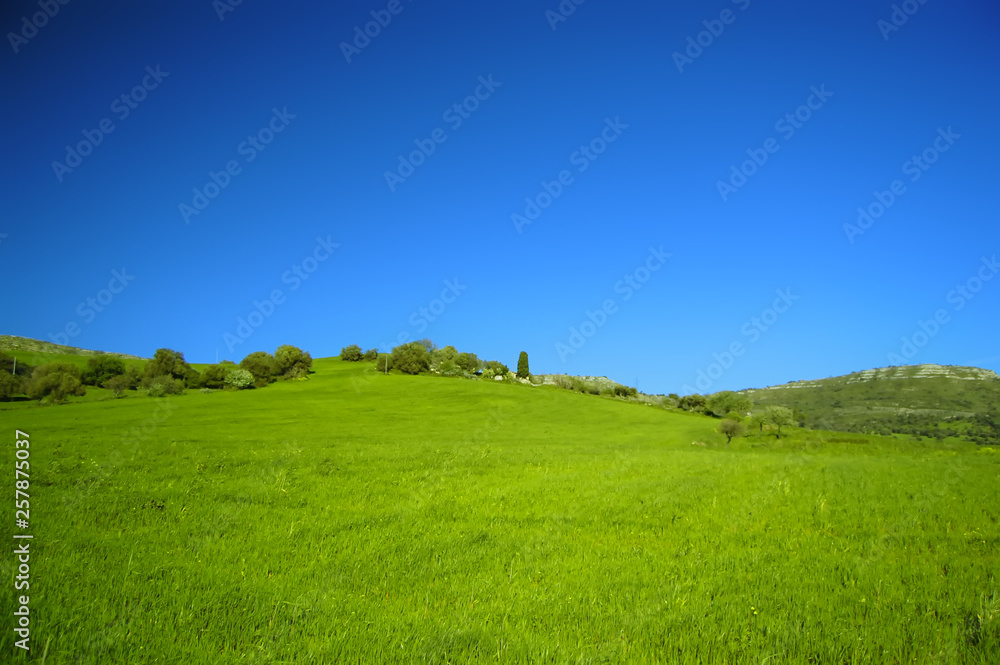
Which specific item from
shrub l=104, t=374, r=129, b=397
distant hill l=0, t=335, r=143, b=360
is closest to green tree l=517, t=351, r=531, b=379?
shrub l=104, t=374, r=129, b=397

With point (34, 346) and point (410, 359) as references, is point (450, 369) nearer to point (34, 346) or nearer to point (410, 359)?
point (410, 359)

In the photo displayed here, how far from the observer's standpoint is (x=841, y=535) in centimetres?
1051

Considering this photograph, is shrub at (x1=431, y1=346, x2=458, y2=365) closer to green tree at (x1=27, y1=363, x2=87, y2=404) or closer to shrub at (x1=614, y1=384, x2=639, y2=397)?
shrub at (x1=614, y1=384, x2=639, y2=397)

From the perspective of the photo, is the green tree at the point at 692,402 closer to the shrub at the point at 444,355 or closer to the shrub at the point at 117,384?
the shrub at the point at 444,355

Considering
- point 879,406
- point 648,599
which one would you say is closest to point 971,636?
point 648,599

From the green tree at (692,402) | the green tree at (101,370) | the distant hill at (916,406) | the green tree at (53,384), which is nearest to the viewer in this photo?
the green tree at (53,384)

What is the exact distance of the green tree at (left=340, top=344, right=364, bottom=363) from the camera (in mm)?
138500

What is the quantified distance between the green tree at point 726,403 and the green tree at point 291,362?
8921 centimetres

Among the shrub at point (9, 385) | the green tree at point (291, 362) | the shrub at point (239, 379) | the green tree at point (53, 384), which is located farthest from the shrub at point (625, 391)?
the shrub at point (9, 385)

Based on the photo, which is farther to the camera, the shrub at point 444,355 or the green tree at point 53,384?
the shrub at point 444,355

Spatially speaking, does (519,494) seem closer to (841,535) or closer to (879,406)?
(841,535)

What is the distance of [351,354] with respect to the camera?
456 ft

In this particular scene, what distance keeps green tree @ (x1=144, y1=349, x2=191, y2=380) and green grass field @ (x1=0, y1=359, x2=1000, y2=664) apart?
91.4 meters

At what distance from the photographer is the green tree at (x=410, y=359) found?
119750 millimetres
